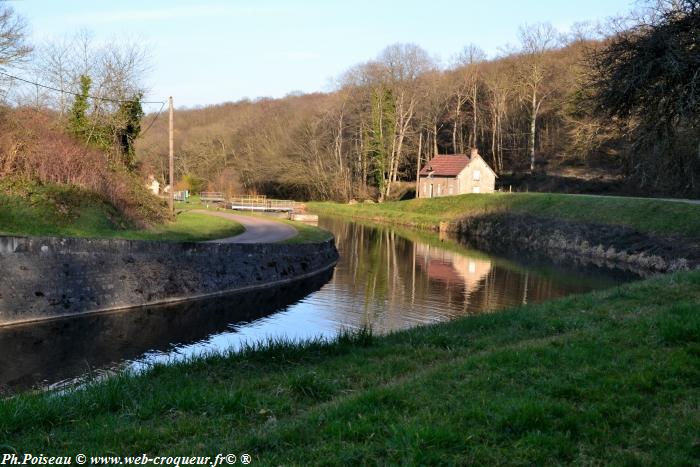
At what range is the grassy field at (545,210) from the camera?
107 feet

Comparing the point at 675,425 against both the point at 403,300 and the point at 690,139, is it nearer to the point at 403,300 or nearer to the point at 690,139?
the point at 690,139

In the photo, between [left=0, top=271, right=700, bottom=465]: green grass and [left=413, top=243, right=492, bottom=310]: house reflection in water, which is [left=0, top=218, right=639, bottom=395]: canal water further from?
[left=0, top=271, right=700, bottom=465]: green grass

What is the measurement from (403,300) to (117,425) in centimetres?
1621

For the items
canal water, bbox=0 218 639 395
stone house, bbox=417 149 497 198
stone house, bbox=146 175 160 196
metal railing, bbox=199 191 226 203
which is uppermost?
stone house, bbox=417 149 497 198

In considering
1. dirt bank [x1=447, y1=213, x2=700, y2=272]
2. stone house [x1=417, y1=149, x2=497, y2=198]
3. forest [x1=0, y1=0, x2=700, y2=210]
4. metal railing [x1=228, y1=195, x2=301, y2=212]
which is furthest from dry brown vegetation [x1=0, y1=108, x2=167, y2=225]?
stone house [x1=417, y1=149, x2=497, y2=198]

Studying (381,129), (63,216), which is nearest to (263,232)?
(63,216)

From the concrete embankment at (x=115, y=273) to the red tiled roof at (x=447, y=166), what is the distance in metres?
39.5

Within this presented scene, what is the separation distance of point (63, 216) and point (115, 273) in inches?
200

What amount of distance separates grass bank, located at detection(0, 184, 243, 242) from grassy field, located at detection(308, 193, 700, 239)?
24.5 m

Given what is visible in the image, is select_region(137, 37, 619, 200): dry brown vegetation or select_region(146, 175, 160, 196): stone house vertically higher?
select_region(137, 37, 619, 200): dry brown vegetation

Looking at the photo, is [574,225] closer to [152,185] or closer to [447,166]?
[447,166]

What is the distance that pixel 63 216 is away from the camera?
878 inches

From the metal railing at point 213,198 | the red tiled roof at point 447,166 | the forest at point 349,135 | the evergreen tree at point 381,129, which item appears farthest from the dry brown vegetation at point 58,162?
the evergreen tree at point 381,129

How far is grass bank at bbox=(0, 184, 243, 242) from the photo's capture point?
20297mm
